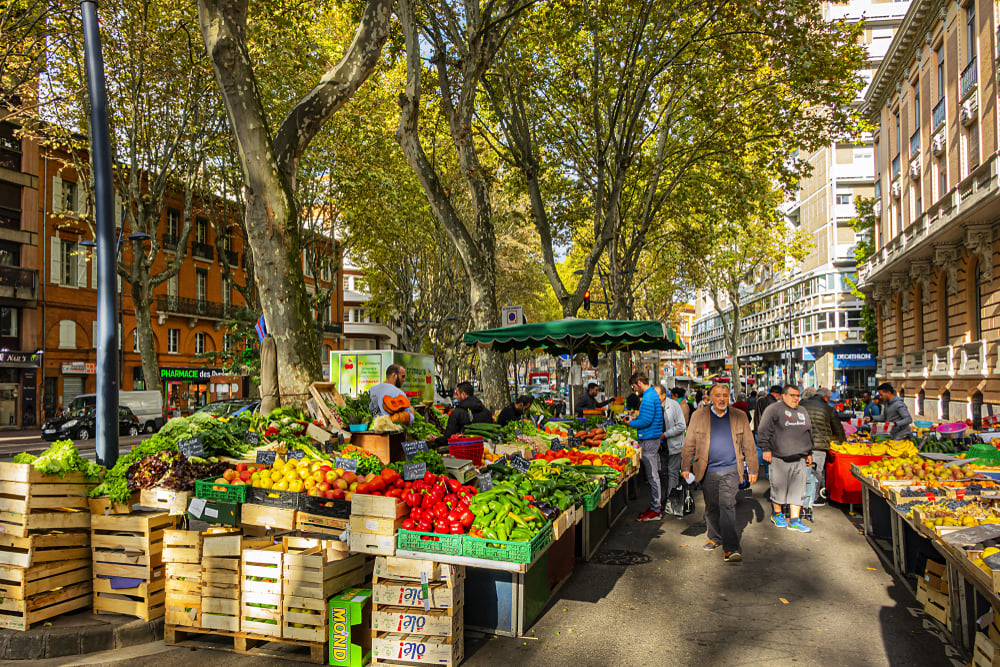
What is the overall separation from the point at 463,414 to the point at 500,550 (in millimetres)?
4960

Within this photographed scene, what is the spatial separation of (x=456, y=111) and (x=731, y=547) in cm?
908

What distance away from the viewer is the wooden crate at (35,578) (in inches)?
207

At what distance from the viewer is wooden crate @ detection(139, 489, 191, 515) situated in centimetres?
A: 595

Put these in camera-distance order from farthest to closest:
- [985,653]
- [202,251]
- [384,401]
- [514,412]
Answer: [202,251], [514,412], [384,401], [985,653]

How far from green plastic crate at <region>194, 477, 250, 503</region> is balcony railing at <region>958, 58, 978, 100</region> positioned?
2378cm

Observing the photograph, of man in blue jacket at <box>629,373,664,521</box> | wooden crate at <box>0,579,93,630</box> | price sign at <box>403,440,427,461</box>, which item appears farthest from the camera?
man in blue jacket at <box>629,373,664,521</box>

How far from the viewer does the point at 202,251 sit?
41.3 m

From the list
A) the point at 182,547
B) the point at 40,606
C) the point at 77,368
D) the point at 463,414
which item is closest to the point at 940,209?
the point at 463,414

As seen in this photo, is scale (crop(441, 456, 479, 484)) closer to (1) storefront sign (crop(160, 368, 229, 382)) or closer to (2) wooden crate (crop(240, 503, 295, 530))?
(2) wooden crate (crop(240, 503, 295, 530))

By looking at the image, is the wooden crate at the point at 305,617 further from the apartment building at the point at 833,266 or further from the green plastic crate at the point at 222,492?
the apartment building at the point at 833,266

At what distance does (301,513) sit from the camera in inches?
221

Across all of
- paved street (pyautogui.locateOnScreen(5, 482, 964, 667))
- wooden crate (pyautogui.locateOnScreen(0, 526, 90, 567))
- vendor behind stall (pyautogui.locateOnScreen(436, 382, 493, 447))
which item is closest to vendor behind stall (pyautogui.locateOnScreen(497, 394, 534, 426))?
vendor behind stall (pyautogui.locateOnScreen(436, 382, 493, 447))

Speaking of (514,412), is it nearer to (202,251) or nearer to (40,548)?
(40,548)

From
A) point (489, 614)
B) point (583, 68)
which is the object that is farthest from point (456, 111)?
point (489, 614)
